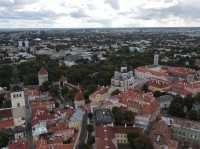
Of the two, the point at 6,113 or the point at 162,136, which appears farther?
the point at 6,113

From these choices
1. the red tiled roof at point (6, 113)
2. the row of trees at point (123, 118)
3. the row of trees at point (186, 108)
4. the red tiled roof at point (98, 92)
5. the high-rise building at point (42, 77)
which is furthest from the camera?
the high-rise building at point (42, 77)

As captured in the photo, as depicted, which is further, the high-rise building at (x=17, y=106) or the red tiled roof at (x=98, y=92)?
the red tiled roof at (x=98, y=92)

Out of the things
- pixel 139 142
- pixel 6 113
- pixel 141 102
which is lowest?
pixel 6 113

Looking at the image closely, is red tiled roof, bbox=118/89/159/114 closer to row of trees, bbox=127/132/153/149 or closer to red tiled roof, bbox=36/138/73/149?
row of trees, bbox=127/132/153/149

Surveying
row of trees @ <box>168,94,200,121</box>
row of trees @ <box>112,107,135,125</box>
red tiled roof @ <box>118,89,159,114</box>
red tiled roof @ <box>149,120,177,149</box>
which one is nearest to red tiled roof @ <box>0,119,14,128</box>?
row of trees @ <box>112,107,135,125</box>

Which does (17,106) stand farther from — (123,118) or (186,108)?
(186,108)

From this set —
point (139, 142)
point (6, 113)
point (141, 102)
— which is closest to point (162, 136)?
point (139, 142)

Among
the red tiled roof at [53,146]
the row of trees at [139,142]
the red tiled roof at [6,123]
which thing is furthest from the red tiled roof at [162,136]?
the red tiled roof at [6,123]

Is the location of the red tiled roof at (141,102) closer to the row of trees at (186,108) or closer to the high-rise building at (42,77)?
the row of trees at (186,108)

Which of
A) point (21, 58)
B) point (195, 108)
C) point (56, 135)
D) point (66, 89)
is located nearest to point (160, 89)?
point (195, 108)

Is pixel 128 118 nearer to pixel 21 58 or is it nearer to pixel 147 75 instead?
pixel 147 75

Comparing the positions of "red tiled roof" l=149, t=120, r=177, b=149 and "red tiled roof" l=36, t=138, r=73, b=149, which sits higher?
"red tiled roof" l=36, t=138, r=73, b=149
